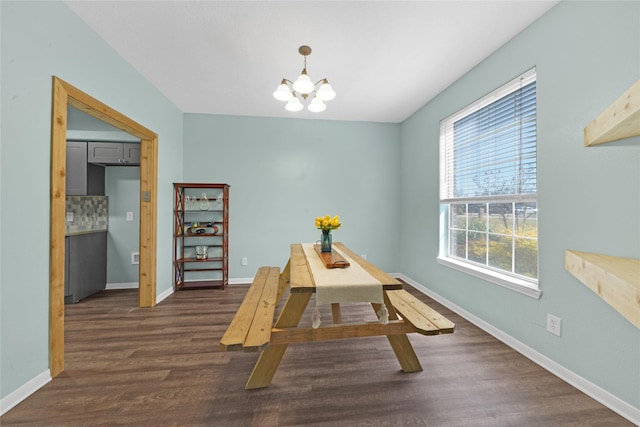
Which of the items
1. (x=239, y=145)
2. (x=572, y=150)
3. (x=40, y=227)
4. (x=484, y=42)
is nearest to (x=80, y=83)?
(x=40, y=227)

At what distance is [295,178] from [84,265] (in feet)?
9.87

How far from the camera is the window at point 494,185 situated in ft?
7.06

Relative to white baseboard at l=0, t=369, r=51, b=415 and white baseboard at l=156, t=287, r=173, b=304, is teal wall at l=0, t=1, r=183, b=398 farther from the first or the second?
white baseboard at l=156, t=287, r=173, b=304

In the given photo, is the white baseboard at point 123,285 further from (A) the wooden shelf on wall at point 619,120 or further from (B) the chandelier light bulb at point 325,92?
(A) the wooden shelf on wall at point 619,120

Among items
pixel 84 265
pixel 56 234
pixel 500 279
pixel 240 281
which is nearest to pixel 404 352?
pixel 500 279

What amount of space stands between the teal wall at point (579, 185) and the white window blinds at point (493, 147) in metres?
0.14

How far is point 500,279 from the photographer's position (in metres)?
2.30

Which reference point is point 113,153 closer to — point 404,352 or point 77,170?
point 77,170

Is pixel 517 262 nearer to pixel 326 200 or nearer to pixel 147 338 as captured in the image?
pixel 326 200

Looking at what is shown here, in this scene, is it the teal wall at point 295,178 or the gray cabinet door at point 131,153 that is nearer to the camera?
the gray cabinet door at point 131,153

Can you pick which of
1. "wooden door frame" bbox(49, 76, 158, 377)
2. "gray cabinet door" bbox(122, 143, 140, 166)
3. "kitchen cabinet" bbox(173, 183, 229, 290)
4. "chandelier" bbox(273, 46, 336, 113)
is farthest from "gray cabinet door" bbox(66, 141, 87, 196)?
"chandelier" bbox(273, 46, 336, 113)

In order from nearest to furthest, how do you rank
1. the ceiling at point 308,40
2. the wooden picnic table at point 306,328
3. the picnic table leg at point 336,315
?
the wooden picnic table at point 306,328 < the ceiling at point 308,40 < the picnic table leg at point 336,315

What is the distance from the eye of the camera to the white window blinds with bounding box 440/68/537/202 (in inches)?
84.4

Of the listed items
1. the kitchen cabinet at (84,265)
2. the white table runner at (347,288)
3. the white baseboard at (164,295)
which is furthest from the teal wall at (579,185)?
the kitchen cabinet at (84,265)
